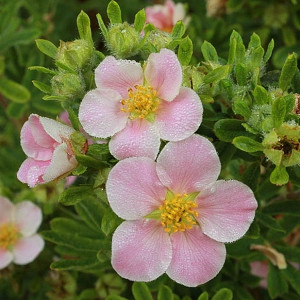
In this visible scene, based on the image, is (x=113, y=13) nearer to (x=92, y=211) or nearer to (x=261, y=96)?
(x=261, y=96)

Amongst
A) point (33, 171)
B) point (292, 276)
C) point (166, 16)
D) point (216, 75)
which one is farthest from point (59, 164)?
point (166, 16)

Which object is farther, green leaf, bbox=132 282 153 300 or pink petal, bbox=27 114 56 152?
green leaf, bbox=132 282 153 300

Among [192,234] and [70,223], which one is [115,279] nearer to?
[70,223]

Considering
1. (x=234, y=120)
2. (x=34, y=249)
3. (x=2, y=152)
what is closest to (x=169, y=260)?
(x=234, y=120)

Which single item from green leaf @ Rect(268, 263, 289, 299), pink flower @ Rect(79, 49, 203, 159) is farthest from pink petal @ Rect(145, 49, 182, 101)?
green leaf @ Rect(268, 263, 289, 299)

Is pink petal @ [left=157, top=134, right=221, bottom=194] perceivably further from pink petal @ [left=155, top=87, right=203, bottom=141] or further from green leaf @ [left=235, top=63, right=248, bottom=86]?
green leaf @ [left=235, top=63, right=248, bottom=86]

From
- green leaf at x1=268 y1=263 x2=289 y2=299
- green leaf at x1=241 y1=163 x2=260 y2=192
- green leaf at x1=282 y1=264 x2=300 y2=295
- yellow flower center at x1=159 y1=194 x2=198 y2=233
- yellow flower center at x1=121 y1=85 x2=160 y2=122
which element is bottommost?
green leaf at x1=268 y1=263 x2=289 y2=299

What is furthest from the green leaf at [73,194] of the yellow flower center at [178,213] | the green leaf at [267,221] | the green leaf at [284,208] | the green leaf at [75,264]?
the green leaf at [284,208]
